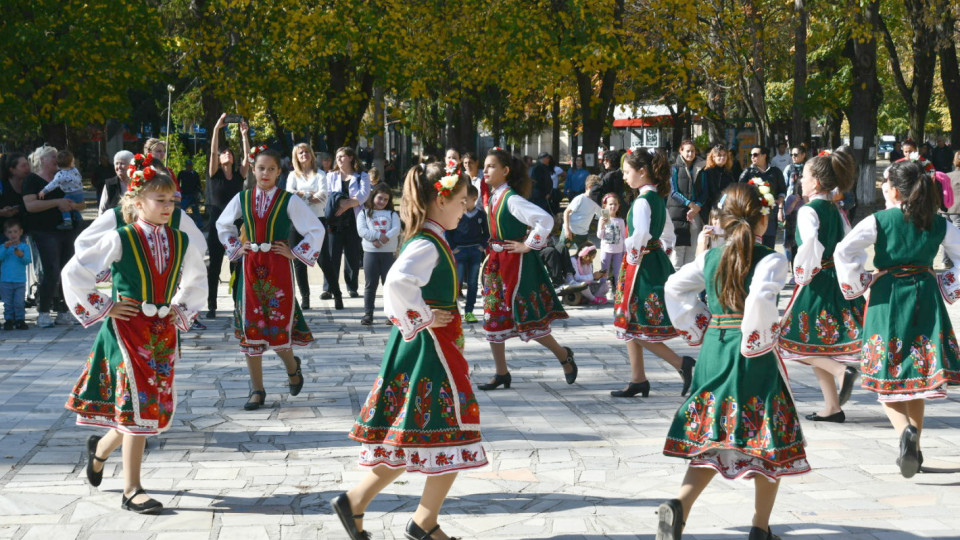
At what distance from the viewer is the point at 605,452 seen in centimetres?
654

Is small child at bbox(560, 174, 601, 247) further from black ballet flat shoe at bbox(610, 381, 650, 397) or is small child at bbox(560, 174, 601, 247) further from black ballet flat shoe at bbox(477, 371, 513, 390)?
black ballet flat shoe at bbox(610, 381, 650, 397)

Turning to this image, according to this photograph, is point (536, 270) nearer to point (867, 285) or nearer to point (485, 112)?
point (867, 285)

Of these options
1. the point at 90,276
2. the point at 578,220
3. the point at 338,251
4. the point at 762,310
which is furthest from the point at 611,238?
the point at 762,310

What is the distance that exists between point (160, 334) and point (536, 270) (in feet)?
11.1

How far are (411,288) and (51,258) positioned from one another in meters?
7.89

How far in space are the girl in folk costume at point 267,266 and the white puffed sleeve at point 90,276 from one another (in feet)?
7.50

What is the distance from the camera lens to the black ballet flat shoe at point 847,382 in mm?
7109

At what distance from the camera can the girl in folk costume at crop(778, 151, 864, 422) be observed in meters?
6.93

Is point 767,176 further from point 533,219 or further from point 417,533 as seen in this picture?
point 417,533

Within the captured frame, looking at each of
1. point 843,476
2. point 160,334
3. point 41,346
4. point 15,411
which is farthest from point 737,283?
point 41,346

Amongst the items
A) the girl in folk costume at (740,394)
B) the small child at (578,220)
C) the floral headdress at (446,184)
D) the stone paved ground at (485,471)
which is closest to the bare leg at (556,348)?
the stone paved ground at (485,471)

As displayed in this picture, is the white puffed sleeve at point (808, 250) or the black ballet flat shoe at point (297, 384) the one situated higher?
the white puffed sleeve at point (808, 250)

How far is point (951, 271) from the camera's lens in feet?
20.5

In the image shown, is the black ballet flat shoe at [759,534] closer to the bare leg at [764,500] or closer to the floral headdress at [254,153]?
the bare leg at [764,500]
